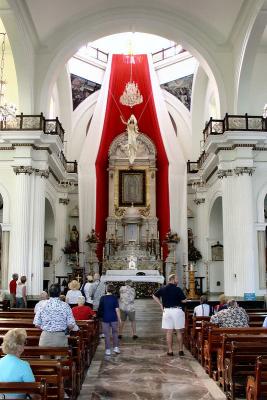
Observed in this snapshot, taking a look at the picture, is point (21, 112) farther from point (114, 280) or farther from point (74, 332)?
point (74, 332)

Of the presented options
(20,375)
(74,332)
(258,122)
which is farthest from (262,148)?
(20,375)

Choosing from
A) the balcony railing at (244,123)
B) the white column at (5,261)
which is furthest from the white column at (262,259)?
the white column at (5,261)

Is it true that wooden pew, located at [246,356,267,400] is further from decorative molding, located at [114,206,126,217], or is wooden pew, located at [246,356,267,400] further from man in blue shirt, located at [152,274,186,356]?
decorative molding, located at [114,206,126,217]

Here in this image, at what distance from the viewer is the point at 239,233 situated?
14.7m

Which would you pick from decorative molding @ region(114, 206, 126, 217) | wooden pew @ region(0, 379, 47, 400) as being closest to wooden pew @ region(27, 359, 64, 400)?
wooden pew @ region(0, 379, 47, 400)

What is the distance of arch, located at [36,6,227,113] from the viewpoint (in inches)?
609

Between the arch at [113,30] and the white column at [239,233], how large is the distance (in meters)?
2.63

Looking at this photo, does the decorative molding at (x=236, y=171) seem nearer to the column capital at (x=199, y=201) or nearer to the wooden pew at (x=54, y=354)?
the column capital at (x=199, y=201)

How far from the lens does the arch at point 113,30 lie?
50.8 feet

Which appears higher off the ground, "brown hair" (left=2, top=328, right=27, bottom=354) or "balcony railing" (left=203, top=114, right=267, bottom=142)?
"balcony railing" (left=203, top=114, right=267, bottom=142)

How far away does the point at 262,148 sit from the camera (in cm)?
1549

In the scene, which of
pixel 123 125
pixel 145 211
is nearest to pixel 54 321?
pixel 145 211

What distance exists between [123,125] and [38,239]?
8.75 metres

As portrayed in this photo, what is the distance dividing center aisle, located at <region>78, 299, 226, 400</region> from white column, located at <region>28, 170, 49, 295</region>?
198 inches
